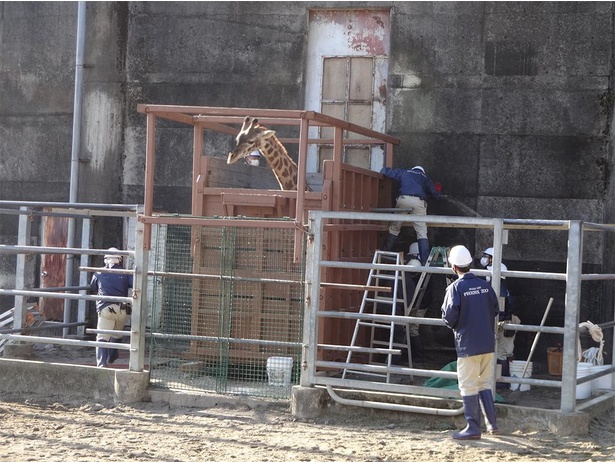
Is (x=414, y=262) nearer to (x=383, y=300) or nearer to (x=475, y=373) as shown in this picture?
(x=383, y=300)

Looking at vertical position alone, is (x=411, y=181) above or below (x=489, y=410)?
above

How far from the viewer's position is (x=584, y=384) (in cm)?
1013

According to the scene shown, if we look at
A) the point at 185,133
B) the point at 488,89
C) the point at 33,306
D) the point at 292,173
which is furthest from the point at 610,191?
the point at 33,306

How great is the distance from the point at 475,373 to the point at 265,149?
14.1ft

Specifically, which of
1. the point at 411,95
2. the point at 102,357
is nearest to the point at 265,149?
the point at 411,95

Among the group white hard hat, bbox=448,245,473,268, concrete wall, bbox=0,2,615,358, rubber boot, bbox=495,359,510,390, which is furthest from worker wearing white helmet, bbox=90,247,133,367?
white hard hat, bbox=448,245,473,268

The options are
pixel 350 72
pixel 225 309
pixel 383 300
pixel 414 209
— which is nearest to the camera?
pixel 225 309

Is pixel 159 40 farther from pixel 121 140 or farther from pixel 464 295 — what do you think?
pixel 464 295

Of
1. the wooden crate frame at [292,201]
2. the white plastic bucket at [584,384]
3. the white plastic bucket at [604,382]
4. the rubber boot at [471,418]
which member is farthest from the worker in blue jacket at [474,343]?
the wooden crate frame at [292,201]

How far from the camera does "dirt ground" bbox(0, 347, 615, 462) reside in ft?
28.3

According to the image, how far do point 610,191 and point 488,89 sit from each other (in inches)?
79.0

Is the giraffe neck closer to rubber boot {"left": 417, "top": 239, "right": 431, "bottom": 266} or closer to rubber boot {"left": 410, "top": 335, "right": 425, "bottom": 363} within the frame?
rubber boot {"left": 417, "top": 239, "right": 431, "bottom": 266}

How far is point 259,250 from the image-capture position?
11.6m

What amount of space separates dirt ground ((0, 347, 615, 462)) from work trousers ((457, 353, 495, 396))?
0.46 m
